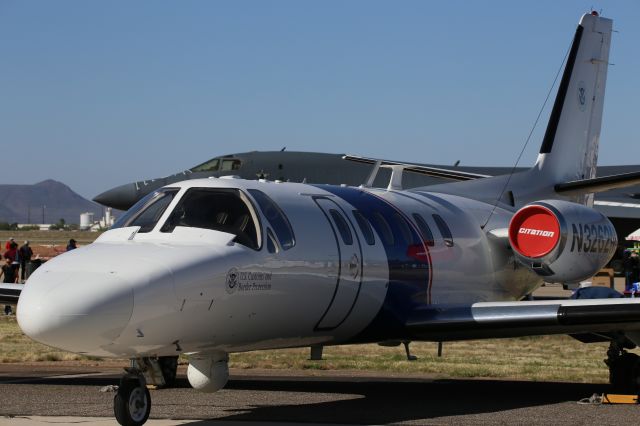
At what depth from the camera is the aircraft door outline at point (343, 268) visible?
12.6 meters

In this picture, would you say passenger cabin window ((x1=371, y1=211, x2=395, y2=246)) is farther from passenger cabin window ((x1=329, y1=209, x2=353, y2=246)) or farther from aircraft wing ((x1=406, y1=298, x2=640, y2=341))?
aircraft wing ((x1=406, y1=298, x2=640, y2=341))

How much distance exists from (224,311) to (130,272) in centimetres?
127

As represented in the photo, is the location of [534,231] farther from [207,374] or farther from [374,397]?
[207,374]

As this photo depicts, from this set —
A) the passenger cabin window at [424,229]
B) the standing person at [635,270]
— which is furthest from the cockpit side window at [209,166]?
the passenger cabin window at [424,229]

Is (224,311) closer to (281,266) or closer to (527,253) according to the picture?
(281,266)

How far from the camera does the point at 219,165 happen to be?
4075 centimetres

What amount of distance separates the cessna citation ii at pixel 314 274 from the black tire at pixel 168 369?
0.02 meters

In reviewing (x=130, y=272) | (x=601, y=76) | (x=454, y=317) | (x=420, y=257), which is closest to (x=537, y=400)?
(x=454, y=317)

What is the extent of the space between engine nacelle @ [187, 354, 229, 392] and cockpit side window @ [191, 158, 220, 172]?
2941cm

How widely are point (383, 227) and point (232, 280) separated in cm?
355

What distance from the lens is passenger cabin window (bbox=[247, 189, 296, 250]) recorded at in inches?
466

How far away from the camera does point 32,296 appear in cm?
959

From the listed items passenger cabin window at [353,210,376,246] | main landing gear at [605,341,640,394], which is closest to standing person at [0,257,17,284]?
passenger cabin window at [353,210,376,246]

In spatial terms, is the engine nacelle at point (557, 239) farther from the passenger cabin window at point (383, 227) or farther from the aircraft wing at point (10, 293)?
the aircraft wing at point (10, 293)
